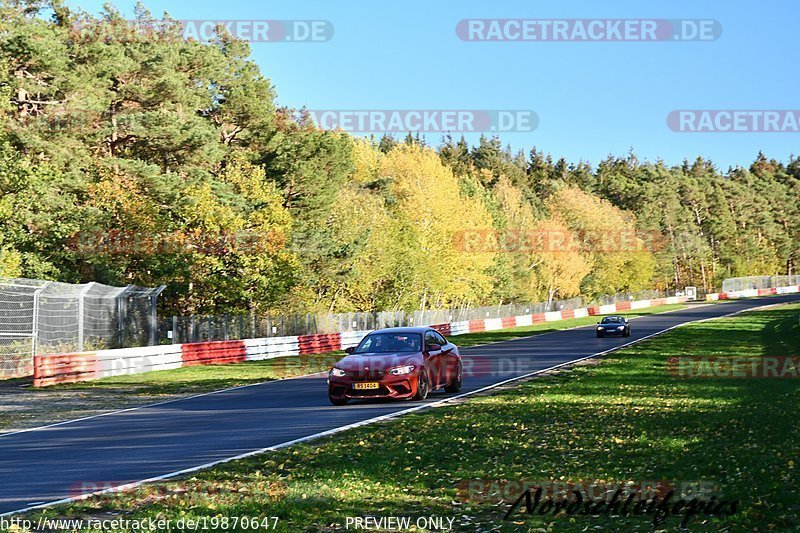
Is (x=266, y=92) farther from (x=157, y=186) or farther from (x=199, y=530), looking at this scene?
(x=199, y=530)

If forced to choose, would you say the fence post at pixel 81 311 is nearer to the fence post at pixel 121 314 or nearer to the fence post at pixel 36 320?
the fence post at pixel 36 320

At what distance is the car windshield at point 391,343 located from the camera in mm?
20609

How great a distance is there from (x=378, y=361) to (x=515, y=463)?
8.33 metres

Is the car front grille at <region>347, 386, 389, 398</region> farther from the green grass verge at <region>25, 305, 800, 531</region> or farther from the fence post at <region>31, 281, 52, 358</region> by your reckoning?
the fence post at <region>31, 281, 52, 358</region>

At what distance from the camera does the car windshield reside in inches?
811

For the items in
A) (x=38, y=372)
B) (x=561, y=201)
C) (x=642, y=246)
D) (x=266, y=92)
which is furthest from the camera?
(x=642, y=246)

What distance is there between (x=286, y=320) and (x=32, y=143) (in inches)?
583

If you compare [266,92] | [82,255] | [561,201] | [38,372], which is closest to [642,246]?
[561,201]

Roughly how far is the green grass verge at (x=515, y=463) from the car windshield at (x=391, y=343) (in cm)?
177

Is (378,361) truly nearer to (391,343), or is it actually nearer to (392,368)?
(392,368)

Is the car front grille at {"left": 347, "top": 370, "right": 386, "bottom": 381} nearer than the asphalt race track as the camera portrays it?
No

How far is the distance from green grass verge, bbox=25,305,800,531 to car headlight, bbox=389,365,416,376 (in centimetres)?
138

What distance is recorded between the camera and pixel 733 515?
320 inches

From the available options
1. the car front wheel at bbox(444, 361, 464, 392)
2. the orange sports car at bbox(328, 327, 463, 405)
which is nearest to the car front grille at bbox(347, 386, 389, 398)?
the orange sports car at bbox(328, 327, 463, 405)
